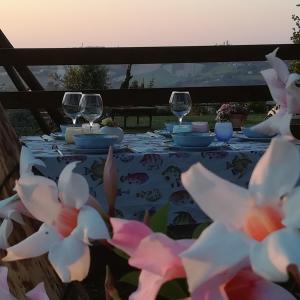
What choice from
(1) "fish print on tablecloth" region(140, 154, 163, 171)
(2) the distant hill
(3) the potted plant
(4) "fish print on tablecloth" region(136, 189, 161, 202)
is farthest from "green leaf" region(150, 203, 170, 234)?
(2) the distant hill

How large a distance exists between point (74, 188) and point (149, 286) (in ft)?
0.23

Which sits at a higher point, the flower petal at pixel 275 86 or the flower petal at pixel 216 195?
the flower petal at pixel 275 86

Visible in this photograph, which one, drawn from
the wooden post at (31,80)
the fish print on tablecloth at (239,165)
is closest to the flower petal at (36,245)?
the fish print on tablecloth at (239,165)

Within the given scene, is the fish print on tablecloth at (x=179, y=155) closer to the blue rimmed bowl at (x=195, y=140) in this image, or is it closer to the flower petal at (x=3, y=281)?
the blue rimmed bowl at (x=195, y=140)

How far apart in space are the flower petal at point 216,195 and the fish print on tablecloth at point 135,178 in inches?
84.7

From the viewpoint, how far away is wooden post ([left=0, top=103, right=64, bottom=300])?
2.27 ft

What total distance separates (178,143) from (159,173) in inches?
6.1

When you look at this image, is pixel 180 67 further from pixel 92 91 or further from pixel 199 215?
pixel 199 215

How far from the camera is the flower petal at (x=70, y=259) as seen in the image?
337 mm

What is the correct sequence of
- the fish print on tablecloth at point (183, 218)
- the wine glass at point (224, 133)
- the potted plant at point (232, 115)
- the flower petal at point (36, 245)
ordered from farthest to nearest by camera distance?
the potted plant at point (232, 115) < the wine glass at point (224, 133) < the fish print on tablecloth at point (183, 218) < the flower petal at point (36, 245)

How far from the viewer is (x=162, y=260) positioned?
12.7 inches

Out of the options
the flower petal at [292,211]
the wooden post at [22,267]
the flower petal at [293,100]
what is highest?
the flower petal at [293,100]

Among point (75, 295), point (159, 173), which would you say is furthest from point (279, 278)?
point (159, 173)

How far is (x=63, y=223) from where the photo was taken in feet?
1.26
